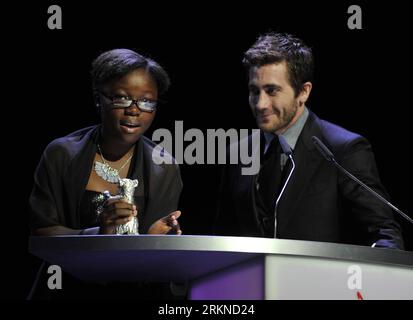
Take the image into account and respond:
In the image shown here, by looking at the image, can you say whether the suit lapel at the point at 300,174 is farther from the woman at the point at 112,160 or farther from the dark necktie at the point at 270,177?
the woman at the point at 112,160

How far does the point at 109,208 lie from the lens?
6.51 feet

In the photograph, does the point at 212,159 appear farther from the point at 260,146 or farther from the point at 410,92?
the point at 410,92

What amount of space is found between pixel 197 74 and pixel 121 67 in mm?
800

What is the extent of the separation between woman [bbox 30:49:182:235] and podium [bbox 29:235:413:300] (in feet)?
2.36

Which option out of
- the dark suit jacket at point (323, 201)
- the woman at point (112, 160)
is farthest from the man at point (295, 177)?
the woman at point (112, 160)

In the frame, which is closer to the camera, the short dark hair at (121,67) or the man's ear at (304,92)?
the short dark hair at (121,67)

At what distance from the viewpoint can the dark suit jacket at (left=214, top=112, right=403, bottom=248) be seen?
2.58 metres

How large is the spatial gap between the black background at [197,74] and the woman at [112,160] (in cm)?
45

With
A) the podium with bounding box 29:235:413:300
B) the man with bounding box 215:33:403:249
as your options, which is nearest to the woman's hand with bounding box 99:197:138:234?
the podium with bounding box 29:235:413:300

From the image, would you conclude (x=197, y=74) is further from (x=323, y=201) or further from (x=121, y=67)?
(x=323, y=201)

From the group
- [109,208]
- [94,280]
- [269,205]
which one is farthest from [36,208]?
[269,205]

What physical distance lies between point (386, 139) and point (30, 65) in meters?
1.73

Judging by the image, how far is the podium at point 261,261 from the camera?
5.38 feet

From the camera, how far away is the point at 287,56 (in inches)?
116
